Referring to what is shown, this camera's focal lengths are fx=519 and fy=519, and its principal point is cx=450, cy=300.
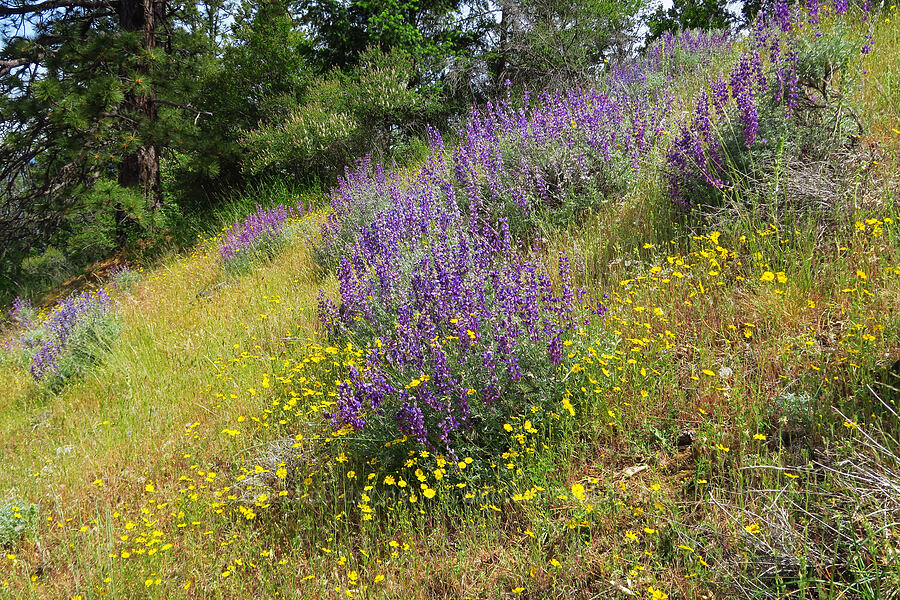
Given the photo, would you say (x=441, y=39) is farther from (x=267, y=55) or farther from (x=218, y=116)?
(x=218, y=116)

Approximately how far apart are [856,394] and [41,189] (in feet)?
40.6

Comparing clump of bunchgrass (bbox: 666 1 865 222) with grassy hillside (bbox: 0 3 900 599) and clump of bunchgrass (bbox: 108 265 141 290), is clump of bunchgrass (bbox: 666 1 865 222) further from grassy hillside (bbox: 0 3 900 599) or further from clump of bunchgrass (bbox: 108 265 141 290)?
clump of bunchgrass (bbox: 108 265 141 290)

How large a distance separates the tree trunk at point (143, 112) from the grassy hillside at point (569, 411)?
7.22 m

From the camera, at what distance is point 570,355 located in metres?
2.54

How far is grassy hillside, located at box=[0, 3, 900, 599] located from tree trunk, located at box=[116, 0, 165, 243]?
7216mm

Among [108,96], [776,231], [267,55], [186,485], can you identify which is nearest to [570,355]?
[776,231]

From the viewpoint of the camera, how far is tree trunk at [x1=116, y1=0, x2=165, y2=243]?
9891mm

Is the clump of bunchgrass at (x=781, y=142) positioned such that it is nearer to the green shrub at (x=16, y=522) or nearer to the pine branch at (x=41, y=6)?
the green shrub at (x=16, y=522)

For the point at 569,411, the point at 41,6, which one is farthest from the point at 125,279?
the point at 569,411

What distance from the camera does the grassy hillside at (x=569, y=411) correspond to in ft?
6.21

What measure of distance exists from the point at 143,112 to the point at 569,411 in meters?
10.8

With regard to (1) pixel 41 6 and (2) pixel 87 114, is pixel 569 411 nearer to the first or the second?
(2) pixel 87 114

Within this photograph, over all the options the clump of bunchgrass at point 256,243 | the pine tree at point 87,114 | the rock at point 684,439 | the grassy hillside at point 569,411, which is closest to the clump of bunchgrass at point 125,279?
the pine tree at point 87,114

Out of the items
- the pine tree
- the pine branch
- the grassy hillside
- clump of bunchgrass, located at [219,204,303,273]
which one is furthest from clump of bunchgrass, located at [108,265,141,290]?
the pine branch
